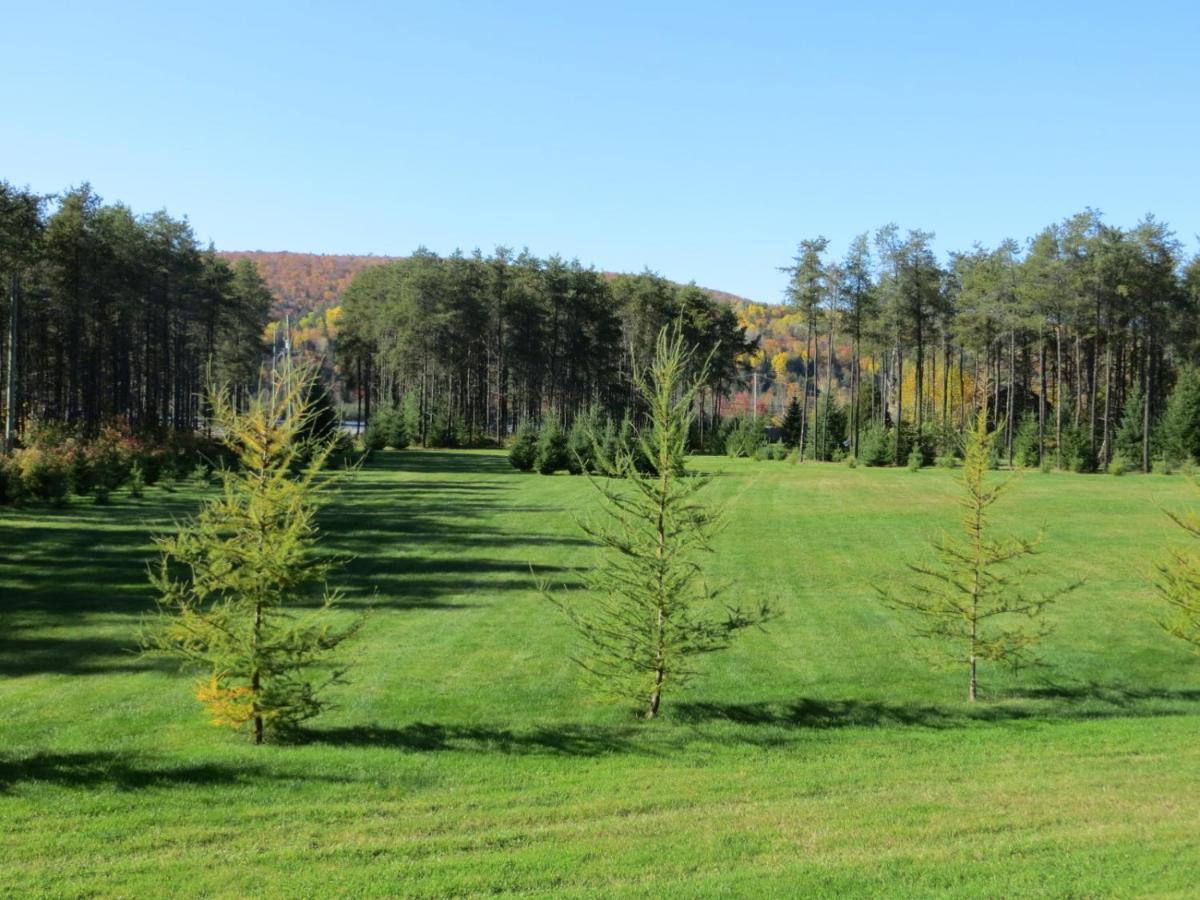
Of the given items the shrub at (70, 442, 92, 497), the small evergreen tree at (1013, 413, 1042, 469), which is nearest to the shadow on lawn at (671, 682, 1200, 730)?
the shrub at (70, 442, 92, 497)

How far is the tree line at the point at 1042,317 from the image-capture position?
56656 millimetres

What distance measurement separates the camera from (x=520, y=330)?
79.3m

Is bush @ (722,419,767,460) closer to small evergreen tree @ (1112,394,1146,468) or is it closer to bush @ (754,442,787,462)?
bush @ (754,442,787,462)

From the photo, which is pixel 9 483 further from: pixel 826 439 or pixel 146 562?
pixel 826 439

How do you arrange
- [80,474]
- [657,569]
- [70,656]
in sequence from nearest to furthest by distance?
1. [657,569]
2. [70,656]
3. [80,474]

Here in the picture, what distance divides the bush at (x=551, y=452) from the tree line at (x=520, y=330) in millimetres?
22884

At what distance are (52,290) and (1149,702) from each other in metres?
49.2

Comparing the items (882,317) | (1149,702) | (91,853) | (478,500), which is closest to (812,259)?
(882,317)

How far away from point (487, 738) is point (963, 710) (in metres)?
6.34

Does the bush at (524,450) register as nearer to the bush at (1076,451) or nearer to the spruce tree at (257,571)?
the bush at (1076,451)

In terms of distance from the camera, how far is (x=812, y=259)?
6256cm

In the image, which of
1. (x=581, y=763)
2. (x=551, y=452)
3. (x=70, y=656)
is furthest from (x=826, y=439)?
(x=581, y=763)

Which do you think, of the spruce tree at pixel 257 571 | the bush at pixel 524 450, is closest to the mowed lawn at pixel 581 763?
the spruce tree at pixel 257 571

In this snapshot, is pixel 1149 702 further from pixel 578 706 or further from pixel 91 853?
pixel 91 853
